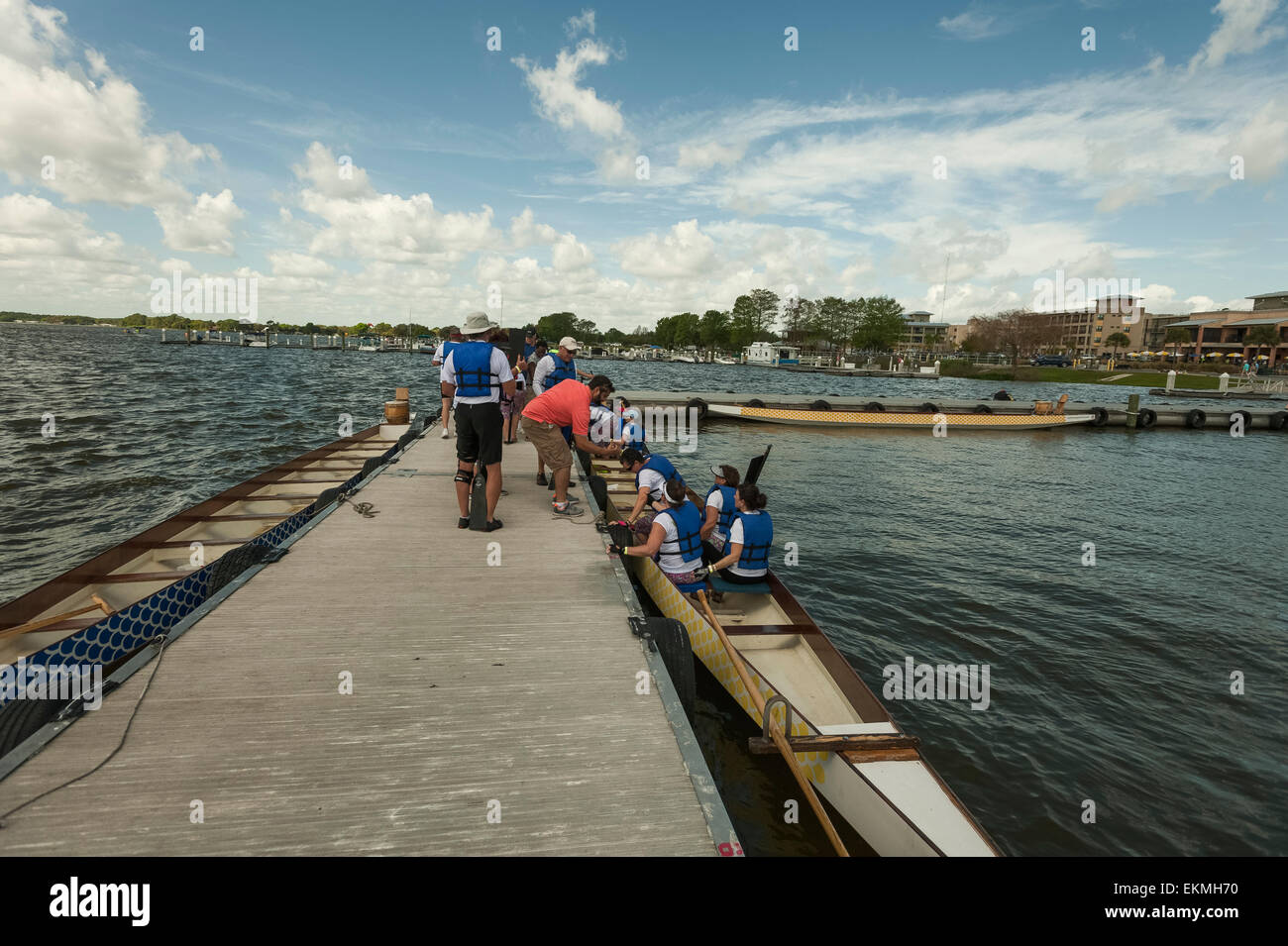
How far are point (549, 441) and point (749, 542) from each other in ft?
12.1

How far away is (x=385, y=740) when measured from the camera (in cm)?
415

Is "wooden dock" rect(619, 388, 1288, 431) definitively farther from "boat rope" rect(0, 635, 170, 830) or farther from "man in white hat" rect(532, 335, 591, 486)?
"boat rope" rect(0, 635, 170, 830)

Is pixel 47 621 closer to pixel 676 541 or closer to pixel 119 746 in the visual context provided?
pixel 119 746

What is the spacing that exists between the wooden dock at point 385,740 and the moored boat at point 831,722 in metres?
1.75

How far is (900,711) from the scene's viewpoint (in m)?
8.28

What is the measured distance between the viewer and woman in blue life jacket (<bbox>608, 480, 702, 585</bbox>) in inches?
318

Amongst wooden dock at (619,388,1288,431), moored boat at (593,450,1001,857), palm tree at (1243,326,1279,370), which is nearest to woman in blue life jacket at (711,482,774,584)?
moored boat at (593,450,1001,857)

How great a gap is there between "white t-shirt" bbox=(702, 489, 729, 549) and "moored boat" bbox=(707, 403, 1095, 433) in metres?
30.2

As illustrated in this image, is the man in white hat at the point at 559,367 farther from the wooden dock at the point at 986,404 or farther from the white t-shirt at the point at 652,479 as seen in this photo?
the wooden dock at the point at 986,404

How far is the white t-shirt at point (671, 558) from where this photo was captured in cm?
813

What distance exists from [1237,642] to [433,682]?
14.1 metres
